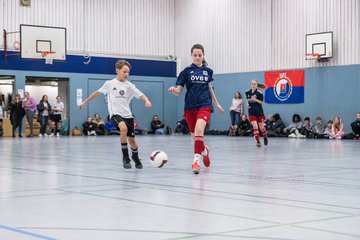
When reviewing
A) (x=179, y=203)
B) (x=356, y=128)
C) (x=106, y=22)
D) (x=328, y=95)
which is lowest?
(x=179, y=203)

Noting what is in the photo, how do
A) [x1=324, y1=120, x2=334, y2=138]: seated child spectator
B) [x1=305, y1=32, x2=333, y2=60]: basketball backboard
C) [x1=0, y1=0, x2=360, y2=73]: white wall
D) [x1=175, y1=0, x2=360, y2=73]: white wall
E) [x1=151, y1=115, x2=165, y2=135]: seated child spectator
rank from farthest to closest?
[x1=151, y1=115, x2=165, y2=135]: seated child spectator → [x1=0, y1=0, x2=360, y2=73]: white wall → [x1=305, y1=32, x2=333, y2=60]: basketball backboard → [x1=175, y1=0, x2=360, y2=73]: white wall → [x1=324, y1=120, x2=334, y2=138]: seated child spectator

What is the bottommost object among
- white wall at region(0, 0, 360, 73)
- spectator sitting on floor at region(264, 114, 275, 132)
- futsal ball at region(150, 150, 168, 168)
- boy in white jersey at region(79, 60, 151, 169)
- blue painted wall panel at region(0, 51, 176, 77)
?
futsal ball at region(150, 150, 168, 168)

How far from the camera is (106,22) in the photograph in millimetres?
36000

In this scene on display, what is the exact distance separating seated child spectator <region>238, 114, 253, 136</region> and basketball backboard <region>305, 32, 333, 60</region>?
16.2 ft

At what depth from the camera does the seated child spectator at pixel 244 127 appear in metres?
32.7

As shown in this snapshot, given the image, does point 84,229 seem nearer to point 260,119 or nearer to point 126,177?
point 126,177

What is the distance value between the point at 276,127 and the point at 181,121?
7.91 metres

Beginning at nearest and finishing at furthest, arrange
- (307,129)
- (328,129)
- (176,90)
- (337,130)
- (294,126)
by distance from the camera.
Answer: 1. (176,90)
2. (337,130)
3. (328,129)
4. (307,129)
5. (294,126)

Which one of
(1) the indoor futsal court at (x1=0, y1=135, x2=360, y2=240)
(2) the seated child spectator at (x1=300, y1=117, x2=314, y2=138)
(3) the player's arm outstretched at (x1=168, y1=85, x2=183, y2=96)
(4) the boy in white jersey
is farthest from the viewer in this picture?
(2) the seated child spectator at (x1=300, y1=117, x2=314, y2=138)

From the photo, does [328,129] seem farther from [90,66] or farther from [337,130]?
[90,66]

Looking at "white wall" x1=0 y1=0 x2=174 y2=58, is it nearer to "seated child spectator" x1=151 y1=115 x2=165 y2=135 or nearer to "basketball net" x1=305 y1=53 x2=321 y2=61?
"seated child spectator" x1=151 y1=115 x2=165 y2=135

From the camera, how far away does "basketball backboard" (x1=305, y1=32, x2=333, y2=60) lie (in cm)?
2958

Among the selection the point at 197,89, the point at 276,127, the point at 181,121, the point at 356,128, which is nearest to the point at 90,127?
the point at 181,121

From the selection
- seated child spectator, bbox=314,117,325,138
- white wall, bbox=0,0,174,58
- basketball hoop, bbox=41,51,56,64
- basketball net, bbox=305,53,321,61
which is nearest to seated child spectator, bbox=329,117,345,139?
seated child spectator, bbox=314,117,325,138
